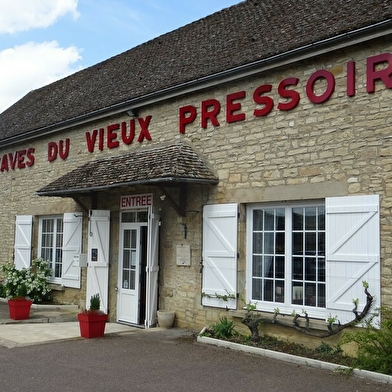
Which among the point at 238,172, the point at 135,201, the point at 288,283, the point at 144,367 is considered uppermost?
the point at 238,172

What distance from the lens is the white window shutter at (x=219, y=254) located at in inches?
340

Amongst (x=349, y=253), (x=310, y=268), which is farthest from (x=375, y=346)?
(x=310, y=268)

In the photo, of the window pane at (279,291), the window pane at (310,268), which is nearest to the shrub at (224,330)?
the window pane at (279,291)

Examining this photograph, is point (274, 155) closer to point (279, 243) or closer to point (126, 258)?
point (279, 243)

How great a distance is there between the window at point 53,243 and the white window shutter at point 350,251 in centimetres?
757

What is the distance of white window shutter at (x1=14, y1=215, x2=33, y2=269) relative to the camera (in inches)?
541

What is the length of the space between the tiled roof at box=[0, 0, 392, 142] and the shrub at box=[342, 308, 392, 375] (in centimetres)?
387

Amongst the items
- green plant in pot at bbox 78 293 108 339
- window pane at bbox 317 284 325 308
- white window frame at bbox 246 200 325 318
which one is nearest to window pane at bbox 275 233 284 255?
white window frame at bbox 246 200 325 318

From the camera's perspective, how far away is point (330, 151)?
24.8ft

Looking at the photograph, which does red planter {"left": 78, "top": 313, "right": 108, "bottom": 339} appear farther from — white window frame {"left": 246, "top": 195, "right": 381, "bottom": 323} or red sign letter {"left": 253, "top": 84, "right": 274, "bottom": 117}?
red sign letter {"left": 253, "top": 84, "right": 274, "bottom": 117}

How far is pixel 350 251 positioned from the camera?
7164mm

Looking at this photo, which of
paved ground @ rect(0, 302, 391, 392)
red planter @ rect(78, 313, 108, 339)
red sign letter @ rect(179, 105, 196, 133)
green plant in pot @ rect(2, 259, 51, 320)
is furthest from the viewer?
green plant in pot @ rect(2, 259, 51, 320)

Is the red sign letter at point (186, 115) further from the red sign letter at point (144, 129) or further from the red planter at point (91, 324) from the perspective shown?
the red planter at point (91, 324)

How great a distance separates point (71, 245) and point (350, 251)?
709 centimetres
